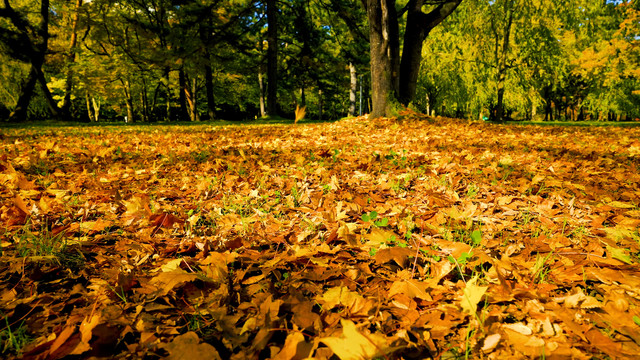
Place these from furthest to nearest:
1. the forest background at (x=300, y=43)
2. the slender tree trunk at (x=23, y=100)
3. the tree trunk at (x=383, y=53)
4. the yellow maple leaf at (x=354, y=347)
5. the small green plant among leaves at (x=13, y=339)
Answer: the slender tree trunk at (x=23, y=100) < the forest background at (x=300, y=43) < the tree trunk at (x=383, y=53) < the small green plant among leaves at (x=13, y=339) < the yellow maple leaf at (x=354, y=347)

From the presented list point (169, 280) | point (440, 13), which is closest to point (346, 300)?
point (169, 280)

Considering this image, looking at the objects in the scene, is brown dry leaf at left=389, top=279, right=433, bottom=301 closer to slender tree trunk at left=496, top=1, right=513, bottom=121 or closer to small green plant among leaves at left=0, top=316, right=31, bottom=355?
small green plant among leaves at left=0, top=316, right=31, bottom=355

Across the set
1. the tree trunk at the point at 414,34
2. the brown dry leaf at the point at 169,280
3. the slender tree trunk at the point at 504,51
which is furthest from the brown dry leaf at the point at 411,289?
the slender tree trunk at the point at 504,51

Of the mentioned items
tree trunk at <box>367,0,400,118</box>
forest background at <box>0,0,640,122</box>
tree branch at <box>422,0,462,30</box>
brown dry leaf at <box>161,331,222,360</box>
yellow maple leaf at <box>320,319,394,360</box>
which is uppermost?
forest background at <box>0,0,640,122</box>

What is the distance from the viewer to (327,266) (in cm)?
119

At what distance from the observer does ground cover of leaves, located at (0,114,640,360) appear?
0.82 meters

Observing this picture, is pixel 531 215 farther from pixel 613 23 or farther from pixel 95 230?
pixel 613 23

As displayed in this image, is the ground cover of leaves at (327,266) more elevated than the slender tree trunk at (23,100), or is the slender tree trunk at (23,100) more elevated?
the slender tree trunk at (23,100)

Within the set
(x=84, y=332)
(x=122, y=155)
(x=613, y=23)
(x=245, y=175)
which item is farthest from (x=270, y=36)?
(x=613, y=23)

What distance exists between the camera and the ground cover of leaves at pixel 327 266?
822 millimetres

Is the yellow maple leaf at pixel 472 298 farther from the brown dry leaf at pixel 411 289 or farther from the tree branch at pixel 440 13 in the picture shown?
the tree branch at pixel 440 13

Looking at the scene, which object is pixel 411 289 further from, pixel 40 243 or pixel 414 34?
pixel 414 34

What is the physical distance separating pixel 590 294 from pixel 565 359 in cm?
43

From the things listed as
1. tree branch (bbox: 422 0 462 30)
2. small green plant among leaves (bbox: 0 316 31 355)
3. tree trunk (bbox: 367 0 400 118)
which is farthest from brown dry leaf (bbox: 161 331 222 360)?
tree branch (bbox: 422 0 462 30)
